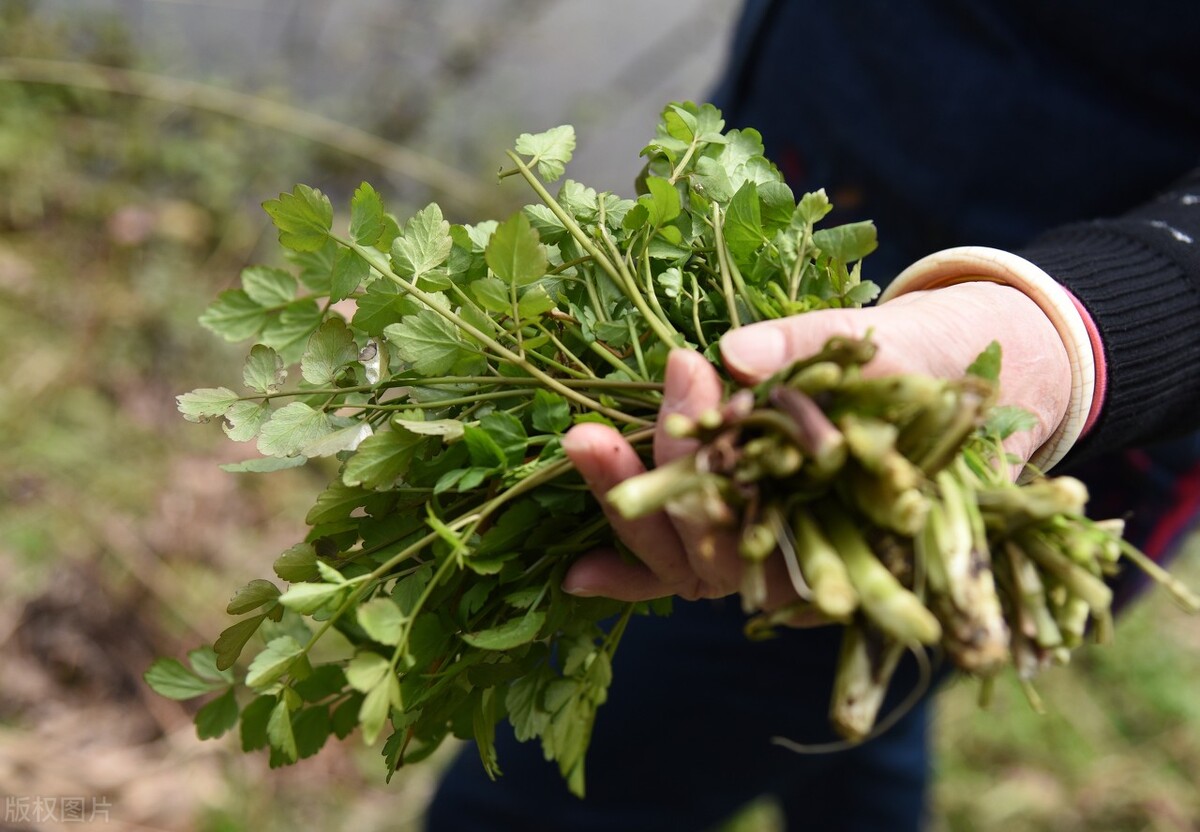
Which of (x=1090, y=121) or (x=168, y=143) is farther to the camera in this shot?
(x=168, y=143)

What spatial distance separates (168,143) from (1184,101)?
1963 millimetres

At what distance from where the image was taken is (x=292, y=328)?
0.58 meters

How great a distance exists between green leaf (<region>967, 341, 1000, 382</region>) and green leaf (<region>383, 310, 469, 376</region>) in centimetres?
29

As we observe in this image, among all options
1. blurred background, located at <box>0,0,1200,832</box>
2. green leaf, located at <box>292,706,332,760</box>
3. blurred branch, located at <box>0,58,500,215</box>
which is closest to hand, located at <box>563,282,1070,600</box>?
green leaf, located at <box>292,706,332,760</box>

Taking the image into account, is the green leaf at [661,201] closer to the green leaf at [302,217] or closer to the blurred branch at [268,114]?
the green leaf at [302,217]

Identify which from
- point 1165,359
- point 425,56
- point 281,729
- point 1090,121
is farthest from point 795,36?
point 425,56

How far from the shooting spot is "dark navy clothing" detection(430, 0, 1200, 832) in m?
0.66

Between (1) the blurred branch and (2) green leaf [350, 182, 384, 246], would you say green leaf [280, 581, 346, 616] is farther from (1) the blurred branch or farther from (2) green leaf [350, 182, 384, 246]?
(1) the blurred branch

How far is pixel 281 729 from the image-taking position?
57 cm

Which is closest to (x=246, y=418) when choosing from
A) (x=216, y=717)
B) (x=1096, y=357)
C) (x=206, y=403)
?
(x=206, y=403)

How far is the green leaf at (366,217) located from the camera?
0.57 metres

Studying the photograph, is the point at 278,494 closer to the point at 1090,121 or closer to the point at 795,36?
the point at 795,36

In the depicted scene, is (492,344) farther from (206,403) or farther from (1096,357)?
(1096,357)

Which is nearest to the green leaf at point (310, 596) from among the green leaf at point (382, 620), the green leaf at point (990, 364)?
the green leaf at point (382, 620)
